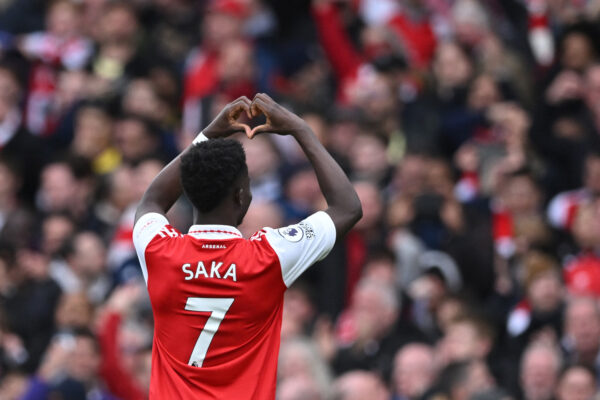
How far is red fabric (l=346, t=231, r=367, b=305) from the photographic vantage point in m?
9.98

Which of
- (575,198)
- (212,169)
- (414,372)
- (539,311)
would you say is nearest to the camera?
(212,169)

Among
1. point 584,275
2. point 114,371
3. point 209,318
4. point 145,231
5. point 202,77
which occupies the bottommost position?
point 114,371

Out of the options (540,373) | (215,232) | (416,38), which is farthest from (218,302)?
(416,38)

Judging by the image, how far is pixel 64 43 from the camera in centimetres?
1323

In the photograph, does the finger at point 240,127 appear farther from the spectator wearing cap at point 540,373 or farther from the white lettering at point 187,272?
the spectator wearing cap at point 540,373

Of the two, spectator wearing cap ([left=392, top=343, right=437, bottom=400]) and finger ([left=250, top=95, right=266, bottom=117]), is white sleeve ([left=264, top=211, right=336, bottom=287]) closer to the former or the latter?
finger ([left=250, top=95, right=266, bottom=117])

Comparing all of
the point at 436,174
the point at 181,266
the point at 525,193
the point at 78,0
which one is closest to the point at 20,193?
the point at 78,0

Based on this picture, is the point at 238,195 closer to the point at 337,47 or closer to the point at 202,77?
the point at 202,77

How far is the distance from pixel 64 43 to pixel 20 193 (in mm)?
2012

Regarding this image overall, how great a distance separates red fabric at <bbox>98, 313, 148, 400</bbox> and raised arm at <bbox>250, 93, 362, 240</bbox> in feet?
13.7

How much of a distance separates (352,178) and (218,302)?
5.43 metres

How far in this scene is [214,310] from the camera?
520 cm

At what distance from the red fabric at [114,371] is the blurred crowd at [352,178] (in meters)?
0.01

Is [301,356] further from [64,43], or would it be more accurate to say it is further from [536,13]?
[64,43]
